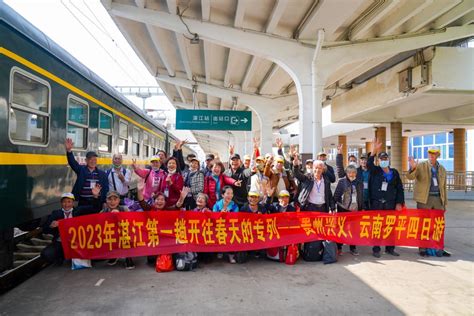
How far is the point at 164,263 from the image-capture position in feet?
16.2

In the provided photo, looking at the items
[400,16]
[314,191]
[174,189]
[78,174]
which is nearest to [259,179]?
[314,191]

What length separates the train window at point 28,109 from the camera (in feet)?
13.1

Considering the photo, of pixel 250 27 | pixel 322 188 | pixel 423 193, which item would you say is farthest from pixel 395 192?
pixel 250 27

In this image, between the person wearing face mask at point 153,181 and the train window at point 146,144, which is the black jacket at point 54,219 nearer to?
the person wearing face mask at point 153,181

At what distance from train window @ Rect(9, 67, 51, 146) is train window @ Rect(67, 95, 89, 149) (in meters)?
0.70

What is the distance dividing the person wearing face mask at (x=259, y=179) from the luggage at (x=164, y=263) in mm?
1825

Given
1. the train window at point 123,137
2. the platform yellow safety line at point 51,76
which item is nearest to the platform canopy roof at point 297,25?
the train window at point 123,137

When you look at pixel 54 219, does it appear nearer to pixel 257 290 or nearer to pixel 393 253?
pixel 257 290

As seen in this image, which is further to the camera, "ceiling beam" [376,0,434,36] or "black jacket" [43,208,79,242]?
"ceiling beam" [376,0,434,36]

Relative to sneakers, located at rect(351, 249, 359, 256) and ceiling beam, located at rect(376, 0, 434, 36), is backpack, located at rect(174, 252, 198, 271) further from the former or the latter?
ceiling beam, located at rect(376, 0, 434, 36)

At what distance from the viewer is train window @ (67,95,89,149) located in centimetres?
540

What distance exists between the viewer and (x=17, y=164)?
4004mm

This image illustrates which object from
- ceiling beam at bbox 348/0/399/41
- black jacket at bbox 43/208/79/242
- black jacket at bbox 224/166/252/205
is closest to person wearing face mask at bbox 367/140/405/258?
black jacket at bbox 224/166/252/205

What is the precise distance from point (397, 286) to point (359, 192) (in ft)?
6.30
